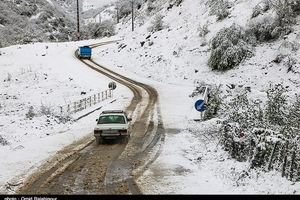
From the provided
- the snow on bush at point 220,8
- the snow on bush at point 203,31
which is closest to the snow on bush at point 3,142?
the snow on bush at point 203,31

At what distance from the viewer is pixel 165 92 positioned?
39875mm

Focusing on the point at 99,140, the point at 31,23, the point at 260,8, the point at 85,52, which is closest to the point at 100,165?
the point at 99,140

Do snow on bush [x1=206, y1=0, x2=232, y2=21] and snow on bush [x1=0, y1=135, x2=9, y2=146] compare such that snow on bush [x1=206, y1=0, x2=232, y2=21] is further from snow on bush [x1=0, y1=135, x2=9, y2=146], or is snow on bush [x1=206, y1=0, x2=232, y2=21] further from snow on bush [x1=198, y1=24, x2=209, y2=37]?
snow on bush [x1=0, y1=135, x2=9, y2=146]

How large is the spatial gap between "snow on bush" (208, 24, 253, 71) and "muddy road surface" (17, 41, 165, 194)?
16.2m

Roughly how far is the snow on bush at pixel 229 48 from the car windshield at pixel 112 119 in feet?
66.6

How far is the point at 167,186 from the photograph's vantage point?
1484cm

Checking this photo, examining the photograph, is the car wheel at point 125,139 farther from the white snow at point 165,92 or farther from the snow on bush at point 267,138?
the snow on bush at point 267,138

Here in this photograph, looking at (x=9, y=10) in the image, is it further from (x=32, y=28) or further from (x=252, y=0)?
(x=252, y=0)

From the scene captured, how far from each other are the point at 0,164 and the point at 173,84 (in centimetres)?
2806

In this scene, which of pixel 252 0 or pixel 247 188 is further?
pixel 252 0

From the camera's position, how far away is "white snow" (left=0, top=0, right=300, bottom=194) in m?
15.5

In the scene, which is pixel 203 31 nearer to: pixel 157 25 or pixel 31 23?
pixel 157 25

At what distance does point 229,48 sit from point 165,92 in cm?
779
